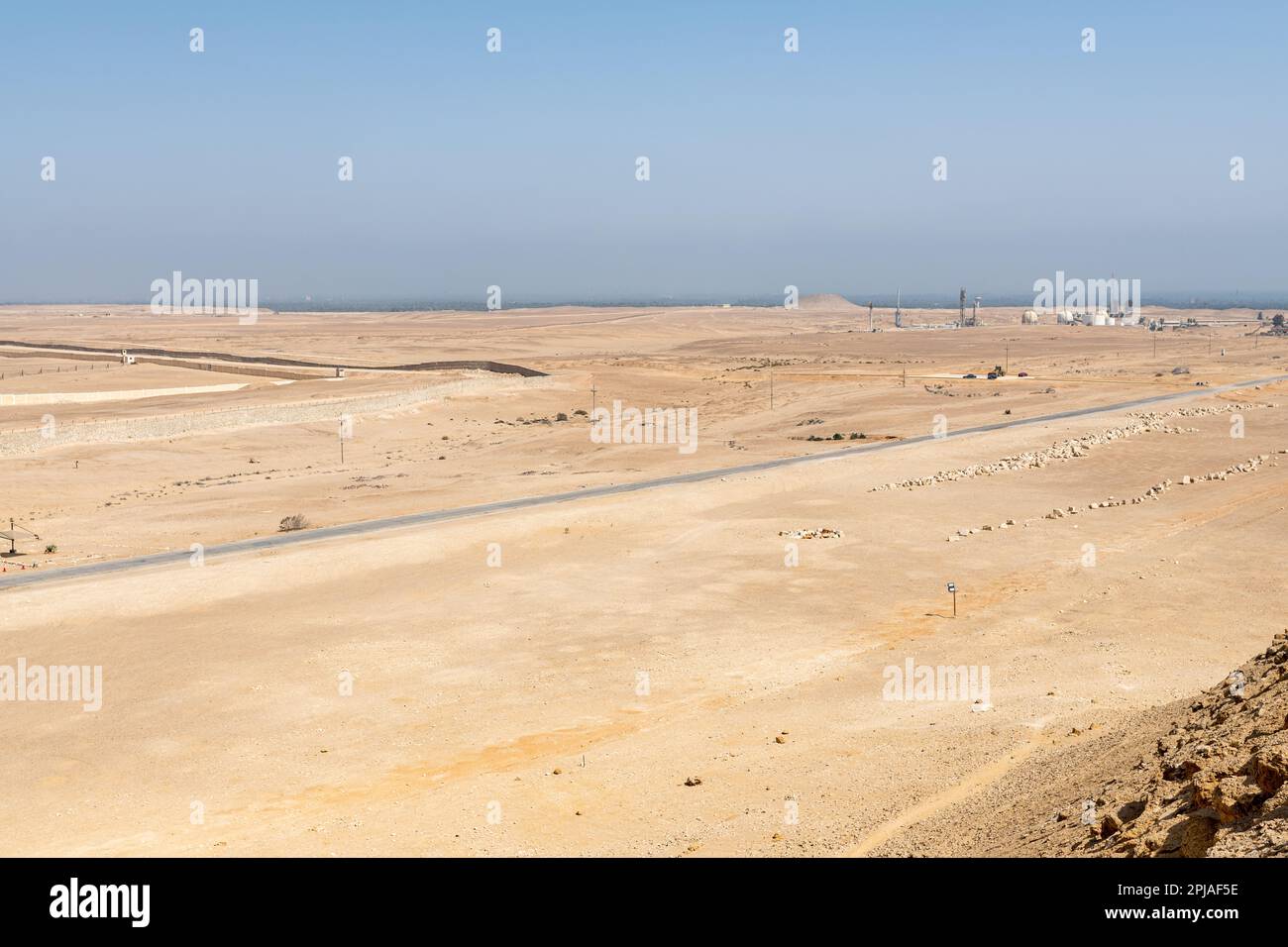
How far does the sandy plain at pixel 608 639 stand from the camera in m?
18.0

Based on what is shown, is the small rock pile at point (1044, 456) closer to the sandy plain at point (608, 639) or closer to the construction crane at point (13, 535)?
the sandy plain at point (608, 639)

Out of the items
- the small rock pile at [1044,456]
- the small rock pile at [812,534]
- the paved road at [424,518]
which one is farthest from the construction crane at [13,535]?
the small rock pile at [1044,456]

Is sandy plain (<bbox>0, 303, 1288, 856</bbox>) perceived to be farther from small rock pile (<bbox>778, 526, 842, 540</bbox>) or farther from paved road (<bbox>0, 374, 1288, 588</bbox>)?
paved road (<bbox>0, 374, 1288, 588</bbox>)

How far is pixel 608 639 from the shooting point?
2931cm

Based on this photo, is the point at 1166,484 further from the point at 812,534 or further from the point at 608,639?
the point at 608,639

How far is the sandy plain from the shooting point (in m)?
18.0

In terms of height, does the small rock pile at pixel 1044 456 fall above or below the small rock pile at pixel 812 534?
above

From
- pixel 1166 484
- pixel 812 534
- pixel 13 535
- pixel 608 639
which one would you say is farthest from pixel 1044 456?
pixel 13 535

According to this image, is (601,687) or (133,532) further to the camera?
(133,532)

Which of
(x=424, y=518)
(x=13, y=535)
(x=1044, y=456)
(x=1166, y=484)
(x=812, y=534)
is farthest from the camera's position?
(x=1044, y=456)
